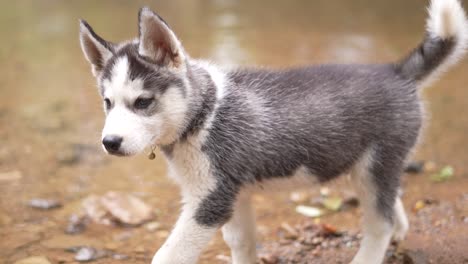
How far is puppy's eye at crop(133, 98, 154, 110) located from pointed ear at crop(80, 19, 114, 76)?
17.5 inches

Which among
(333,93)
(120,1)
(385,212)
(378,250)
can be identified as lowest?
(120,1)

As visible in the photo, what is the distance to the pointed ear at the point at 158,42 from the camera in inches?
150

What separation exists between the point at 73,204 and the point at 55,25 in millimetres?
8363

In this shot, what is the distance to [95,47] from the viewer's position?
419 centimetres

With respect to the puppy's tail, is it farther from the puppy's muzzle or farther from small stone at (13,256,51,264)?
small stone at (13,256,51,264)

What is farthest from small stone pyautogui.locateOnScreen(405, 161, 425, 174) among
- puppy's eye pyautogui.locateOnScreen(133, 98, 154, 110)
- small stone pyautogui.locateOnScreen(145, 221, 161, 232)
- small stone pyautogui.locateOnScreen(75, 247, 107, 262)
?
puppy's eye pyautogui.locateOnScreen(133, 98, 154, 110)

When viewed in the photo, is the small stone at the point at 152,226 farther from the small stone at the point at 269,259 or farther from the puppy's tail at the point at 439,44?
the puppy's tail at the point at 439,44

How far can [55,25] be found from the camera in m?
13.6

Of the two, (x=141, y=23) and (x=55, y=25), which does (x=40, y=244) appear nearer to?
(x=141, y=23)

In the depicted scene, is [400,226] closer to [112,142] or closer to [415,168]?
[415,168]

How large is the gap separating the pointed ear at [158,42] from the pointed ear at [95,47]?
284mm

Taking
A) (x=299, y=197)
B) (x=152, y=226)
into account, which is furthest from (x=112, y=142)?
(x=299, y=197)

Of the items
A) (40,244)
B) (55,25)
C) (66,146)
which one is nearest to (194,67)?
(40,244)

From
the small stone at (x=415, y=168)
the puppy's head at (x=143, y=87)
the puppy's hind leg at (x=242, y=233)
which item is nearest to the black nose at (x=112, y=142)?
the puppy's head at (x=143, y=87)
